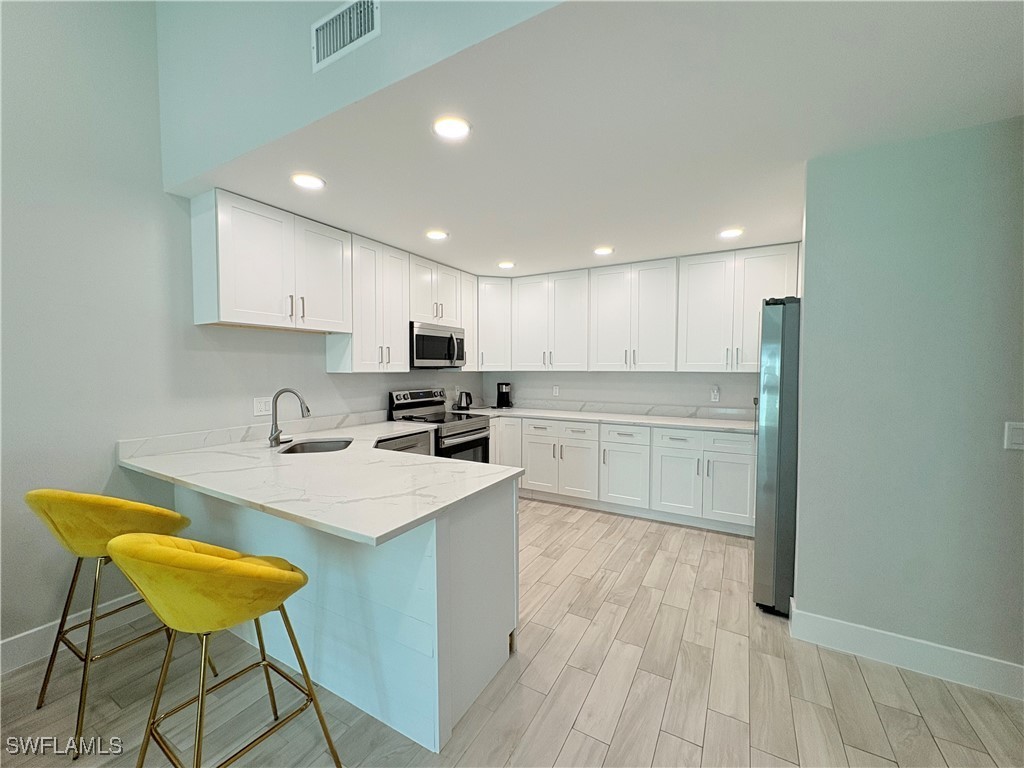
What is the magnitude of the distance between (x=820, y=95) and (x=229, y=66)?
2.49m

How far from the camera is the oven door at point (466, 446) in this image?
3441 mm

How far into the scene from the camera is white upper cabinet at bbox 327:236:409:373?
10.4ft

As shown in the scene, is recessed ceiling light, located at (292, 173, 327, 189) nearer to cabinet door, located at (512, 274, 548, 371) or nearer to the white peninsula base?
the white peninsula base

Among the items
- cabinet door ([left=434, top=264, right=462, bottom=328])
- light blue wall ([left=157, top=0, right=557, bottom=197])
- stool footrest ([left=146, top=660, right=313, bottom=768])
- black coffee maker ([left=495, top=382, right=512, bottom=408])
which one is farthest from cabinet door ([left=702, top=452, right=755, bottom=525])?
light blue wall ([left=157, top=0, right=557, bottom=197])

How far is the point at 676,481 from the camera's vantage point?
136 inches

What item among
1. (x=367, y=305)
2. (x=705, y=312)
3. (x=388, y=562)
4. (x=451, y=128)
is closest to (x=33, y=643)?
(x=388, y=562)

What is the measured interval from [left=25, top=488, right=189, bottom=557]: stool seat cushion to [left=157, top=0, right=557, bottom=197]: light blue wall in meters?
1.57

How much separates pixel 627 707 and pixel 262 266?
2.93 meters

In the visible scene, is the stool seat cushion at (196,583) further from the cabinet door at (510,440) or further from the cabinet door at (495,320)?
the cabinet door at (495,320)

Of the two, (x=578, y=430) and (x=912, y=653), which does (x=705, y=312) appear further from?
(x=912, y=653)

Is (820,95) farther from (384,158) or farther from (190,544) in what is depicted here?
(190,544)

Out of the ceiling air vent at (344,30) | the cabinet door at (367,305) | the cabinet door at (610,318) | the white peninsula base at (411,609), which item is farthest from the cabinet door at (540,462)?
the ceiling air vent at (344,30)

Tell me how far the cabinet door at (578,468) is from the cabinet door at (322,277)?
86.5 inches

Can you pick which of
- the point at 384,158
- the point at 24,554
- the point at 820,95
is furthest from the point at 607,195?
the point at 24,554
